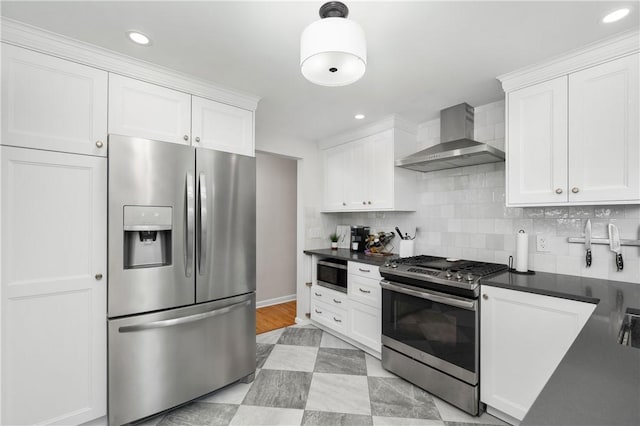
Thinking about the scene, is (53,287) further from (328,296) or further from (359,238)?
(359,238)

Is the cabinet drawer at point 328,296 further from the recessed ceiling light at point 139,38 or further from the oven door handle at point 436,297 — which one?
the recessed ceiling light at point 139,38

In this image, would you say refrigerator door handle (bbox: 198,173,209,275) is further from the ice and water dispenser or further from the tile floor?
the tile floor

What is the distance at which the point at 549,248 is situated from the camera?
88.0 inches

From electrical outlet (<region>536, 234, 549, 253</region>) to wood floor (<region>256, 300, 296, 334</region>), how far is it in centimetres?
Result: 282

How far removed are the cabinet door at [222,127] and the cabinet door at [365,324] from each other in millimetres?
1844

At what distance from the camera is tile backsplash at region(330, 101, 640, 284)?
6.53ft

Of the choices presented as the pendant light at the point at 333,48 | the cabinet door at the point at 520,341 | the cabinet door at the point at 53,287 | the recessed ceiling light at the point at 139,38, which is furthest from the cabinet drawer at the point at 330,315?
the recessed ceiling light at the point at 139,38

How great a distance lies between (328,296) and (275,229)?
1.66m

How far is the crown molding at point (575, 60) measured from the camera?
1652 mm

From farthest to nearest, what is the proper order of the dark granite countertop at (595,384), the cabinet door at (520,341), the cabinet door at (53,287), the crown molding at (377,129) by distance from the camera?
1. the crown molding at (377,129)
2. the cabinet door at (520,341)
3. the cabinet door at (53,287)
4. the dark granite countertop at (595,384)

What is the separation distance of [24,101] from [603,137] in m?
3.37

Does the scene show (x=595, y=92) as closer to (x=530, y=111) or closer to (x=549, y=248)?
(x=530, y=111)

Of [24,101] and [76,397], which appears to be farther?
[76,397]

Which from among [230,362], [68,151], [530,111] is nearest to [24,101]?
[68,151]
